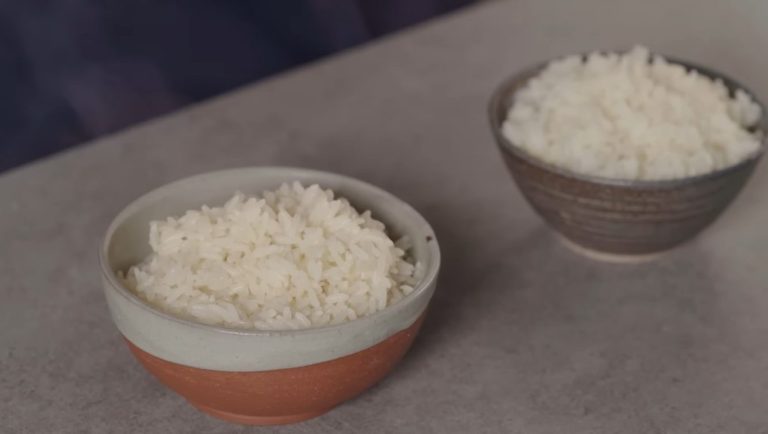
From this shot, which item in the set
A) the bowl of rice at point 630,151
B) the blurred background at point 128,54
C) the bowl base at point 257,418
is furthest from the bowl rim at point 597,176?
the blurred background at point 128,54

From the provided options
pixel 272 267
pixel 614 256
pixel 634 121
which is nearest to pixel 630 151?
pixel 634 121

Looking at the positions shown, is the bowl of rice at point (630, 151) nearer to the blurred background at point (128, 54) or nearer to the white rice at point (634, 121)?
the white rice at point (634, 121)

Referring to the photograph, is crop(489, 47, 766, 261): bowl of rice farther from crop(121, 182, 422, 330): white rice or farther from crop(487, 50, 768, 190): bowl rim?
crop(121, 182, 422, 330): white rice

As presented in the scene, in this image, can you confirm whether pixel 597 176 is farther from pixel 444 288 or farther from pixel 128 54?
pixel 128 54

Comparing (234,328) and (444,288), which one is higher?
(234,328)

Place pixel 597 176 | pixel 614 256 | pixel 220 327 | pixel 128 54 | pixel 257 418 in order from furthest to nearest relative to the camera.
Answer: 1. pixel 128 54
2. pixel 614 256
3. pixel 597 176
4. pixel 257 418
5. pixel 220 327

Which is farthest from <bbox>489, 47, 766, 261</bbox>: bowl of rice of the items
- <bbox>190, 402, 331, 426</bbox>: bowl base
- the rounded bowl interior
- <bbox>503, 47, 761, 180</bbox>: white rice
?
<bbox>190, 402, 331, 426</bbox>: bowl base
